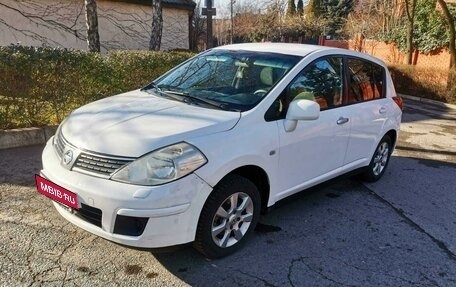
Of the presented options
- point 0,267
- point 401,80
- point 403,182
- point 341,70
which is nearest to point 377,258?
point 341,70

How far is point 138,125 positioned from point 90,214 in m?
0.70

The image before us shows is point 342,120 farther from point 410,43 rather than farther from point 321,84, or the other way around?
point 410,43

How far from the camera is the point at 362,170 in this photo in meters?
4.65

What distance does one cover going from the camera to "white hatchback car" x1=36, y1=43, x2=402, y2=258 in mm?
2572

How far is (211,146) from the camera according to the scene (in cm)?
273

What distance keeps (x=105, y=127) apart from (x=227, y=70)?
1.41m

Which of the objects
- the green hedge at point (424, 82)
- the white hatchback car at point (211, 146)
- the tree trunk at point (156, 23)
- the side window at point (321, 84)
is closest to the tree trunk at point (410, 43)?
the green hedge at point (424, 82)

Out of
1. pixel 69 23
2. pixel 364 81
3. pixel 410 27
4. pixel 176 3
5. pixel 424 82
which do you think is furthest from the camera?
pixel 410 27

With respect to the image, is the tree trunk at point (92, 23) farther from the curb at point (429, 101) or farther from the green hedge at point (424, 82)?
the green hedge at point (424, 82)

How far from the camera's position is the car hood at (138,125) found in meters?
2.65

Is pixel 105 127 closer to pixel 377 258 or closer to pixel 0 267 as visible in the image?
pixel 0 267

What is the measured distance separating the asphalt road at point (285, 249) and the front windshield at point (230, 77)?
1.08 metres

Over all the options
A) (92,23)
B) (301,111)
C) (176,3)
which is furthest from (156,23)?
(301,111)

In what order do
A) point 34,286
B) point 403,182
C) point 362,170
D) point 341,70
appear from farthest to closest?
point 403,182 → point 362,170 → point 341,70 → point 34,286
